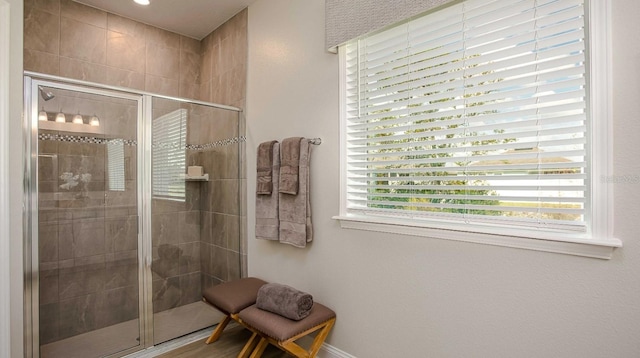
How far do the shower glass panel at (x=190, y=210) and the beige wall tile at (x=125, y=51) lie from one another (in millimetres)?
875

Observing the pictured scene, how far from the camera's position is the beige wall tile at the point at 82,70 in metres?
2.56

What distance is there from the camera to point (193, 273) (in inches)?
103

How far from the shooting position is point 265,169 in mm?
2311

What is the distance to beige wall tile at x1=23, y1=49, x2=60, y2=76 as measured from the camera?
2368mm

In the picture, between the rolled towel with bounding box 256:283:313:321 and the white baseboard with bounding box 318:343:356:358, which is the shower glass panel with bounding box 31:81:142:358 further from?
the white baseboard with bounding box 318:343:356:358

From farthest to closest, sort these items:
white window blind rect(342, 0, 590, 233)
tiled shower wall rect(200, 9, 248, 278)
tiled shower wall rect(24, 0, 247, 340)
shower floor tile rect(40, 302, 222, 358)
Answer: tiled shower wall rect(200, 9, 248, 278)
tiled shower wall rect(24, 0, 247, 340)
shower floor tile rect(40, 302, 222, 358)
white window blind rect(342, 0, 590, 233)

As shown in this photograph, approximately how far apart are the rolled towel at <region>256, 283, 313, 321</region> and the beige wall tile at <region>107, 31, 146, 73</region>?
2.36 m

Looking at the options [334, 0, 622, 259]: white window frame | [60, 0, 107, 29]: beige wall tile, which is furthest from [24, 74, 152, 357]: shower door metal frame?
[334, 0, 622, 259]: white window frame

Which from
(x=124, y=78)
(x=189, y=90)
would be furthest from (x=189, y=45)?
(x=124, y=78)

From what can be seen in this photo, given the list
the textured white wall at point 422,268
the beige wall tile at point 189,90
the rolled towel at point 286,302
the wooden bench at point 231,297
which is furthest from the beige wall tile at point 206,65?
the rolled towel at point 286,302

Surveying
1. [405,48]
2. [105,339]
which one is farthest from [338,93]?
[105,339]

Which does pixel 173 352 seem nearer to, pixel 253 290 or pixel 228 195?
pixel 253 290

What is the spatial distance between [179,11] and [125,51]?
24.1 inches

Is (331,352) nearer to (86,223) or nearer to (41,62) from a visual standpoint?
(86,223)
